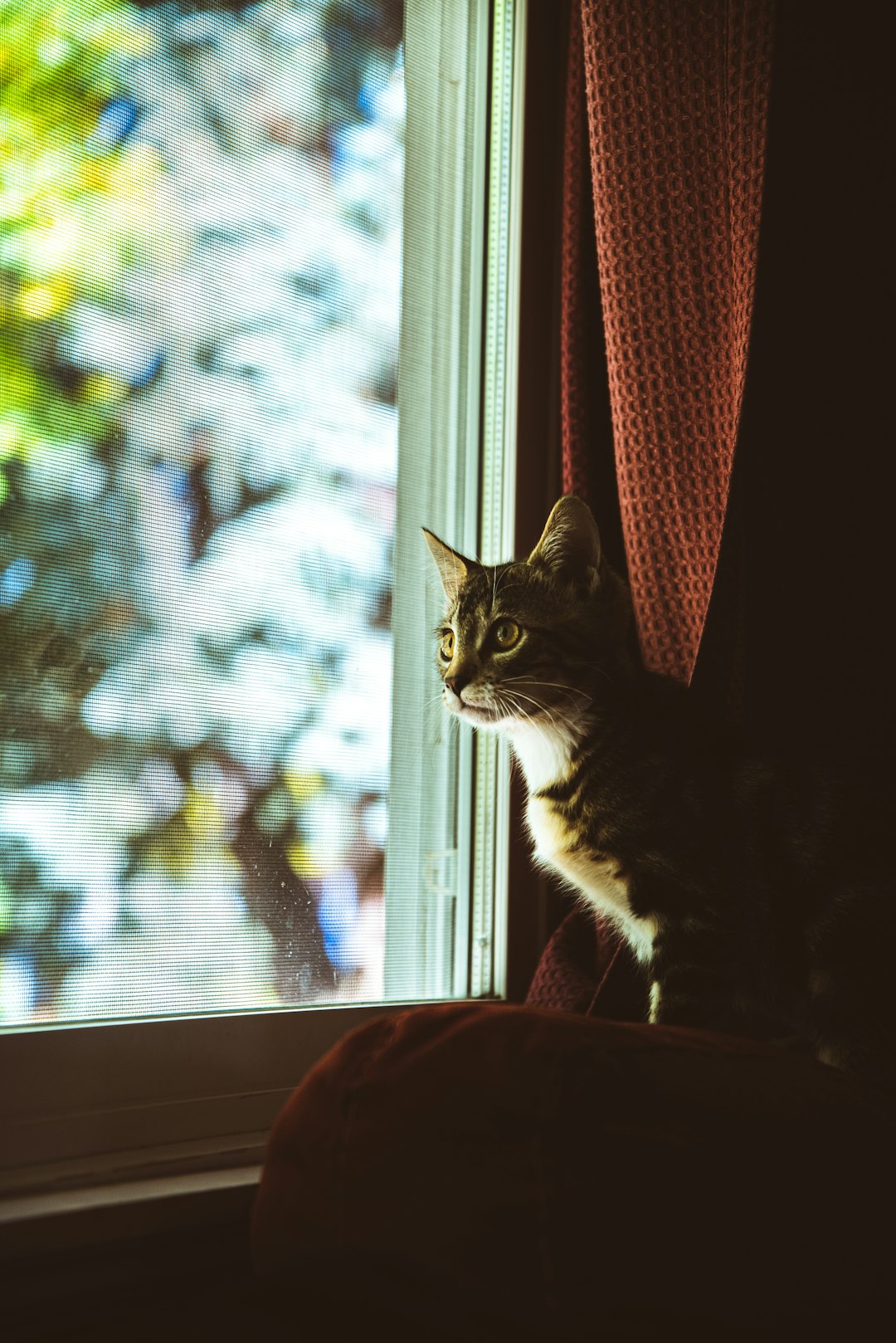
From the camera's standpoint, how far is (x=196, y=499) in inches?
41.4

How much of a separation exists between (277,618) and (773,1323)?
32.9 inches

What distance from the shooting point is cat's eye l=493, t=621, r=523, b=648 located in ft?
3.56

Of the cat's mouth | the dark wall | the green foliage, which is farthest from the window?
the dark wall

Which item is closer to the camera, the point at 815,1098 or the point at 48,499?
the point at 815,1098

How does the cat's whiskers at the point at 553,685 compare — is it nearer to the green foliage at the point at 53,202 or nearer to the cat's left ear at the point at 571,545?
the cat's left ear at the point at 571,545

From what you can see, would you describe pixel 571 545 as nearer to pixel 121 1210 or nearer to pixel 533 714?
pixel 533 714

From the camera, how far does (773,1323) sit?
20.4 inches

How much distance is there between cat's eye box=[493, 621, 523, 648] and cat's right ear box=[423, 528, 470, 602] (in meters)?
0.10

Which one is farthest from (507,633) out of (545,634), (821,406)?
(821,406)

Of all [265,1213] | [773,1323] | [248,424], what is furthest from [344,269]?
[773,1323]

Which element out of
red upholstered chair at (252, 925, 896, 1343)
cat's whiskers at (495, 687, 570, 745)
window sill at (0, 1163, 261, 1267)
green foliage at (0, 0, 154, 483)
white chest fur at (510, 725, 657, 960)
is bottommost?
window sill at (0, 1163, 261, 1267)

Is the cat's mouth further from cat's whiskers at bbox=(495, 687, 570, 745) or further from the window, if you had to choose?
the window

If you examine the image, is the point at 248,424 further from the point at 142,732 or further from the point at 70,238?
the point at 142,732

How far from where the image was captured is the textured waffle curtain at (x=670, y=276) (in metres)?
1.08
